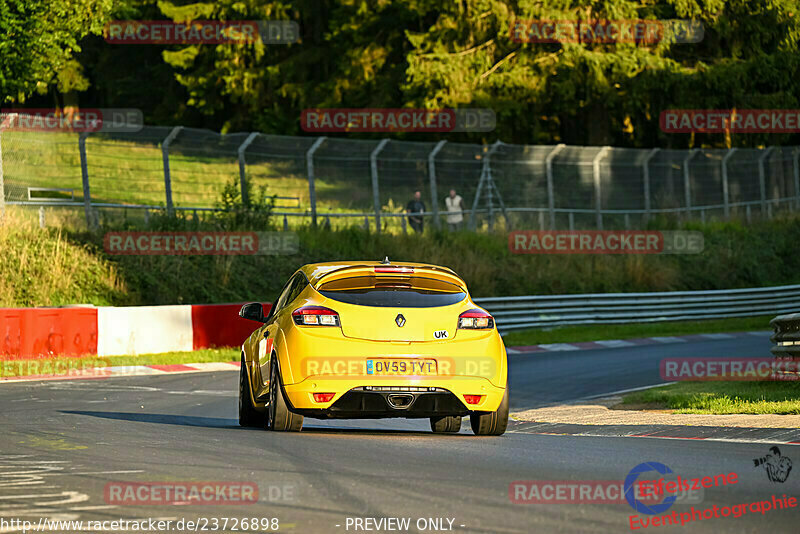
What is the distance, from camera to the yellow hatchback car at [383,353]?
10547mm

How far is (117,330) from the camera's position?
22578mm

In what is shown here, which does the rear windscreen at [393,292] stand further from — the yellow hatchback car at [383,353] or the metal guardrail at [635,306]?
the metal guardrail at [635,306]

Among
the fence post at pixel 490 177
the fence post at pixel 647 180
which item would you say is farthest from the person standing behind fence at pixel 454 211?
the fence post at pixel 647 180

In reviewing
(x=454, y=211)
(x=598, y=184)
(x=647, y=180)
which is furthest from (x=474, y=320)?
(x=647, y=180)

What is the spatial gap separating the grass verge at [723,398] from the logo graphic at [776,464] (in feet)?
10.4

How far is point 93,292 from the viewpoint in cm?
2630

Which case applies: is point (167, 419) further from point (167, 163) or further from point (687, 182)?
point (687, 182)

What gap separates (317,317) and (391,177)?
2235 centimetres

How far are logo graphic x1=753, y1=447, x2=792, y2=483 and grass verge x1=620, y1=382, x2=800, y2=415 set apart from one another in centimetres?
318

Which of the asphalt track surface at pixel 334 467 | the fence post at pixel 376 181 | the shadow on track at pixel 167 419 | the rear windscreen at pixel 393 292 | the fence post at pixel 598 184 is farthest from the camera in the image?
the fence post at pixel 598 184

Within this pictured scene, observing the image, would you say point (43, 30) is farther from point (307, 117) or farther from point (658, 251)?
point (307, 117)

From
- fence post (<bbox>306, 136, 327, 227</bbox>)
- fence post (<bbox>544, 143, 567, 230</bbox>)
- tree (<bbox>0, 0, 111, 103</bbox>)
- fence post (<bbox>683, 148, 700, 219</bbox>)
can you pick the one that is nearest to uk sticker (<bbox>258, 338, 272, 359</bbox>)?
fence post (<bbox>306, 136, 327, 227</bbox>)

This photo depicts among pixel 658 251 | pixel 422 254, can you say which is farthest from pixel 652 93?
pixel 422 254

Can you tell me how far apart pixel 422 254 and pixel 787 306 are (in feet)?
35.9
